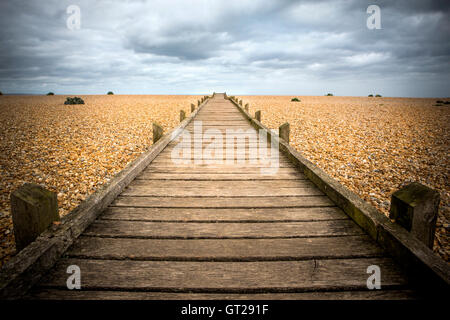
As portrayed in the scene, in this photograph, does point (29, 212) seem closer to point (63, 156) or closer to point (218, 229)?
point (218, 229)

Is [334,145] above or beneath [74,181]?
above

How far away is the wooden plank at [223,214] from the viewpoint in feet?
8.52

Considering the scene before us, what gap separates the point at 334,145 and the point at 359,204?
6.69 m

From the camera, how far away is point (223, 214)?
2.71m

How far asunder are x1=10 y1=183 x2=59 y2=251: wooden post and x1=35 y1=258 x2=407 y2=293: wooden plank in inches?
12.9

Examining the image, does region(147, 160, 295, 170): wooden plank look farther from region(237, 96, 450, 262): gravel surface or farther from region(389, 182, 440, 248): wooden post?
region(389, 182, 440, 248): wooden post

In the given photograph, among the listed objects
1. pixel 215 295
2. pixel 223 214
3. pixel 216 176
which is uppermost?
pixel 216 176

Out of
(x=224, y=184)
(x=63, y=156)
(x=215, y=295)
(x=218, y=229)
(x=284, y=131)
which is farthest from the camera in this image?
(x=63, y=156)

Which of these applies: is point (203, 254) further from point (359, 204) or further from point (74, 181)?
point (74, 181)

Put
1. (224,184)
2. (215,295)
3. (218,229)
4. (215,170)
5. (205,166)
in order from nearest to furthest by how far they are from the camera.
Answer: (215,295), (218,229), (224,184), (215,170), (205,166)

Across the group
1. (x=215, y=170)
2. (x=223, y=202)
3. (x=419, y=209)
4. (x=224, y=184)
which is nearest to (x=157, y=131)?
(x=215, y=170)

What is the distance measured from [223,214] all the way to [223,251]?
0.66m

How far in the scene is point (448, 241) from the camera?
133 inches
